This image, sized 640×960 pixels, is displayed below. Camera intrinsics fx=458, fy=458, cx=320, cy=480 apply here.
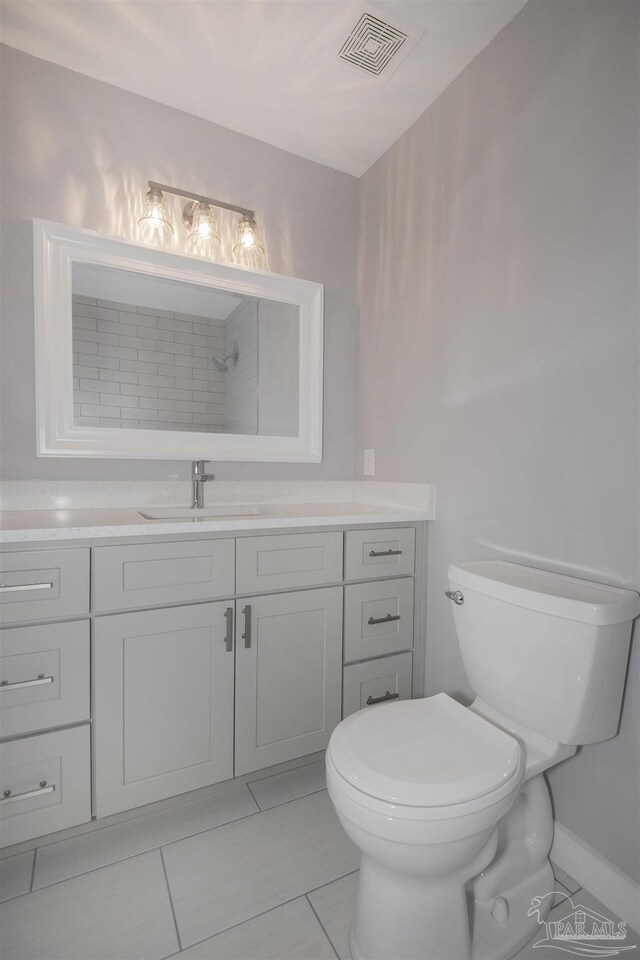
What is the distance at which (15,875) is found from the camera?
3.87 feet

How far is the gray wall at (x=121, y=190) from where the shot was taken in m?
1.50

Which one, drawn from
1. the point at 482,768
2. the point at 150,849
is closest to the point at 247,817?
the point at 150,849

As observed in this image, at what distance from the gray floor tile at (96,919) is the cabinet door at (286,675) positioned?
1.17 ft

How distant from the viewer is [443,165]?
65.3 inches

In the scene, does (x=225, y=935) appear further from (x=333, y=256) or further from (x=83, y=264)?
(x=333, y=256)

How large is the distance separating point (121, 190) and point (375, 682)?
1.99 meters

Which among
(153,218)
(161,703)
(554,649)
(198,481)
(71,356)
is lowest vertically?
(161,703)

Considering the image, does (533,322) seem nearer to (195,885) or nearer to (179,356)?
(179,356)

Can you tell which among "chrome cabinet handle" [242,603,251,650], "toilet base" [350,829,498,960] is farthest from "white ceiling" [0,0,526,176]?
"toilet base" [350,829,498,960]

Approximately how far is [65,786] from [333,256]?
2155 millimetres

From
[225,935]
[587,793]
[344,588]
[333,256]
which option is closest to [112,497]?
[344,588]

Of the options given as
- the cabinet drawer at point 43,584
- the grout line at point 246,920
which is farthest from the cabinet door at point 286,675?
the cabinet drawer at point 43,584

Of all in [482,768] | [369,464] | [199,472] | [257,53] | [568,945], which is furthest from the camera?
[369,464]

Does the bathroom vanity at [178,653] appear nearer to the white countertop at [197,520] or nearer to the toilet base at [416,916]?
the white countertop at [197,520]
